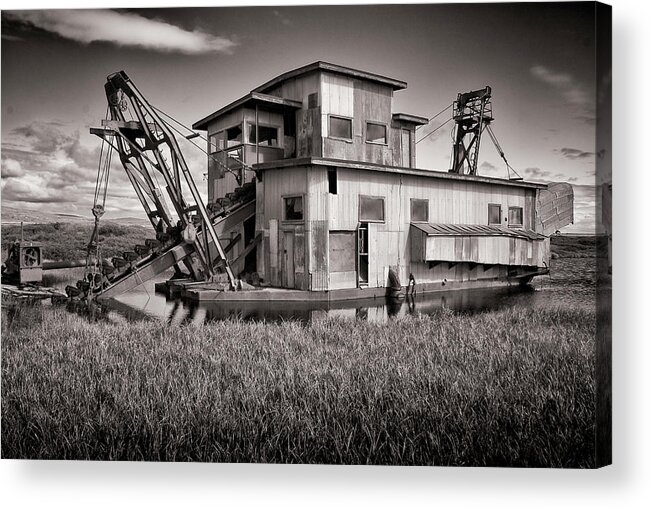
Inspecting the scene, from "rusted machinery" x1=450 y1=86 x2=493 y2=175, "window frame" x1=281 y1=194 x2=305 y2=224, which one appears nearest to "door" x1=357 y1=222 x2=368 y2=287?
"window frame" x1=281 y1=194 x2=305 y2=224

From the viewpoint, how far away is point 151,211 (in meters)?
6.27

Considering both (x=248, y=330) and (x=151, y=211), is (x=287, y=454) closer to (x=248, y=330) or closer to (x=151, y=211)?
(x=248, y=330)

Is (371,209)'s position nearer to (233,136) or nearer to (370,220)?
(370,220)

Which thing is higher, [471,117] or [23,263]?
[471,117]

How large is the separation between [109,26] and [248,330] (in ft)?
11.3

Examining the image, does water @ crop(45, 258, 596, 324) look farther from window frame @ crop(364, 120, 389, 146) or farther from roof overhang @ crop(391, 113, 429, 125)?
window frame @ crop(364, 120, 389, 146)

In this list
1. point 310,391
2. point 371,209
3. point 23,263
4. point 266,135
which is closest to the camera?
point 310,391

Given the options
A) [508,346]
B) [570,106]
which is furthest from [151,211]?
[570,106]

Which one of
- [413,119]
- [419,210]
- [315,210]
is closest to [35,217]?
[315,210]

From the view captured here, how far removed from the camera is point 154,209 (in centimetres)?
639

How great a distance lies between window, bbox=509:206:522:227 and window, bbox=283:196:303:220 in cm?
245

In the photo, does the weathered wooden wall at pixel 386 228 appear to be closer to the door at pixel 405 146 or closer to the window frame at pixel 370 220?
the window frame at pixel 370 220

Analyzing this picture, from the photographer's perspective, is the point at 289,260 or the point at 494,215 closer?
the point at 494,215

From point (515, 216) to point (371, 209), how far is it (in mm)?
1673
